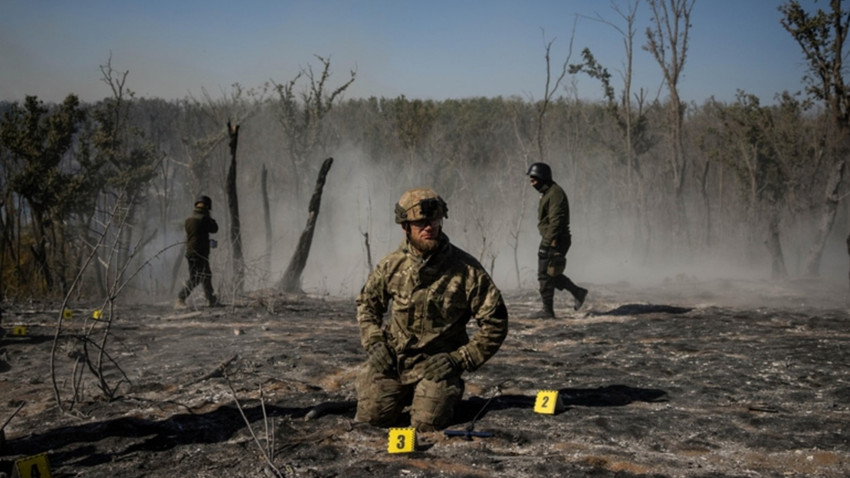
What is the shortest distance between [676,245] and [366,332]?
23.2 meters

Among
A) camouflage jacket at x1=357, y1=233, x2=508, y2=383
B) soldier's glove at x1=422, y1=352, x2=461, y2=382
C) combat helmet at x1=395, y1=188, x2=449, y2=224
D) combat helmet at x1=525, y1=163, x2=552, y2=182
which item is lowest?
soldier's glove at x1=422, y1=352, x2=461, y2=382

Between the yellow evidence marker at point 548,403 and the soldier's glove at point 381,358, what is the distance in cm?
111

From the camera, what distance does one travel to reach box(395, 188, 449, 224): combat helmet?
4.69 metres

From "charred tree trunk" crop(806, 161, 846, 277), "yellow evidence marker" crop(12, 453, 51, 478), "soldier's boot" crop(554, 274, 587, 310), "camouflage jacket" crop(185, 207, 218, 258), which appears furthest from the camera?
"charred tree trunk" crop(806, 161, 846, 277)

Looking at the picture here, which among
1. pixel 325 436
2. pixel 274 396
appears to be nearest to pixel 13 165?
pixel 274 396

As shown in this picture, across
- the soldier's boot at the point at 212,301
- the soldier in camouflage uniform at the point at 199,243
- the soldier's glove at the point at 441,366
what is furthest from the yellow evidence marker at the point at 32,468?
the soldier's boot at the point at 212,301

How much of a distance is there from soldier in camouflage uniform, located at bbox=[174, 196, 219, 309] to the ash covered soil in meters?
1.64

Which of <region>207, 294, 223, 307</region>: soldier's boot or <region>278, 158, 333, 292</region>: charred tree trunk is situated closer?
<region>207, 294, 223, 307</region>: soldier's boot

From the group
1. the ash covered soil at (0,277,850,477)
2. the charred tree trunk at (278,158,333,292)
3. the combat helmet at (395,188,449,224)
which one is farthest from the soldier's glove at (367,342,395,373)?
the charred tree trunk at (278,158,333,292)

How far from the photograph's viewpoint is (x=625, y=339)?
330 inches

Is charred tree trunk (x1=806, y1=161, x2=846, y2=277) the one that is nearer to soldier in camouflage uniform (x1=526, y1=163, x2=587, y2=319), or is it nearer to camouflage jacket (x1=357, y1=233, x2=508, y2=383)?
soldier in camouflage uniform (x1=526, y1=163, x2=587, y2=319)

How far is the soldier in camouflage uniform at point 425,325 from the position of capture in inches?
186

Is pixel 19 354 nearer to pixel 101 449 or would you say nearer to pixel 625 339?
pixel 101 449

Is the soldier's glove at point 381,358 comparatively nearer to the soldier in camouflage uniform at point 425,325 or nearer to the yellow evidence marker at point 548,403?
the soldier in camouflage uniform at point 425,325
